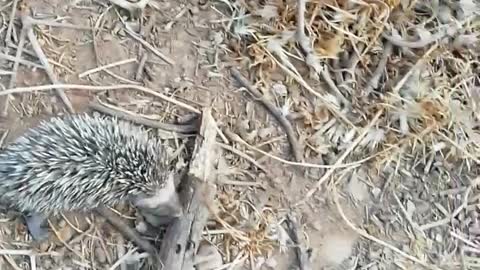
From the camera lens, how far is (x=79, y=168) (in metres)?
2.40

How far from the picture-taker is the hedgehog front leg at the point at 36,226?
100 inches

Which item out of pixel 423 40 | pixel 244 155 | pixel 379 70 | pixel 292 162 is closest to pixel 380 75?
pixel 379 70

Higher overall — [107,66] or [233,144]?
[107,66]

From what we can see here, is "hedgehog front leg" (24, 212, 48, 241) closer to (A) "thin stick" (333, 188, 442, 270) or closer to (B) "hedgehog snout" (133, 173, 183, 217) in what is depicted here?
(B) "hedgehog snout" (133, 173, 183, 217)

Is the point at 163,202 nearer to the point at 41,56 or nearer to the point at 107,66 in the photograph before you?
the point at 107,66

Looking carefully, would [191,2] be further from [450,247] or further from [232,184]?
[450,247]

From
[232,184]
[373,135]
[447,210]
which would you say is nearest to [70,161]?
[232,184]

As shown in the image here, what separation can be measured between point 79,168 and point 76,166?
0.01 metres

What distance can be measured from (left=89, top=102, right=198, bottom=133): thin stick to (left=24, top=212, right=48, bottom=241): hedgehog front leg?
0.40 meters

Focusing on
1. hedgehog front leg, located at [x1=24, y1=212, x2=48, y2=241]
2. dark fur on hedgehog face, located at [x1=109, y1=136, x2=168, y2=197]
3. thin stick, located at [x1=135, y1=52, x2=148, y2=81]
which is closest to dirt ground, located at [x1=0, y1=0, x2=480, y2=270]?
thin stick, located at [x1=135, y1=52, x2=148, y2=81]

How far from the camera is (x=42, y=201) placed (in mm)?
2447

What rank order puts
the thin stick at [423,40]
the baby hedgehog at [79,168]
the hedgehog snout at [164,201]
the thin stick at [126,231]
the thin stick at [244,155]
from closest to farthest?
the baby hedgehog at [79,168], the hedgehog snout at [164,201], the thin stick at [126,231], the thin stick at [244,155], the thin stick at [423,40]

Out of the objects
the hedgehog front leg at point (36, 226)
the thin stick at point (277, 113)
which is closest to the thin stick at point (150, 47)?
the thin stick at point (277, 113)

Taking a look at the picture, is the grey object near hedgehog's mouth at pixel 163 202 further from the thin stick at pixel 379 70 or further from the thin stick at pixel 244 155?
the thin stick at pixel 379 70
